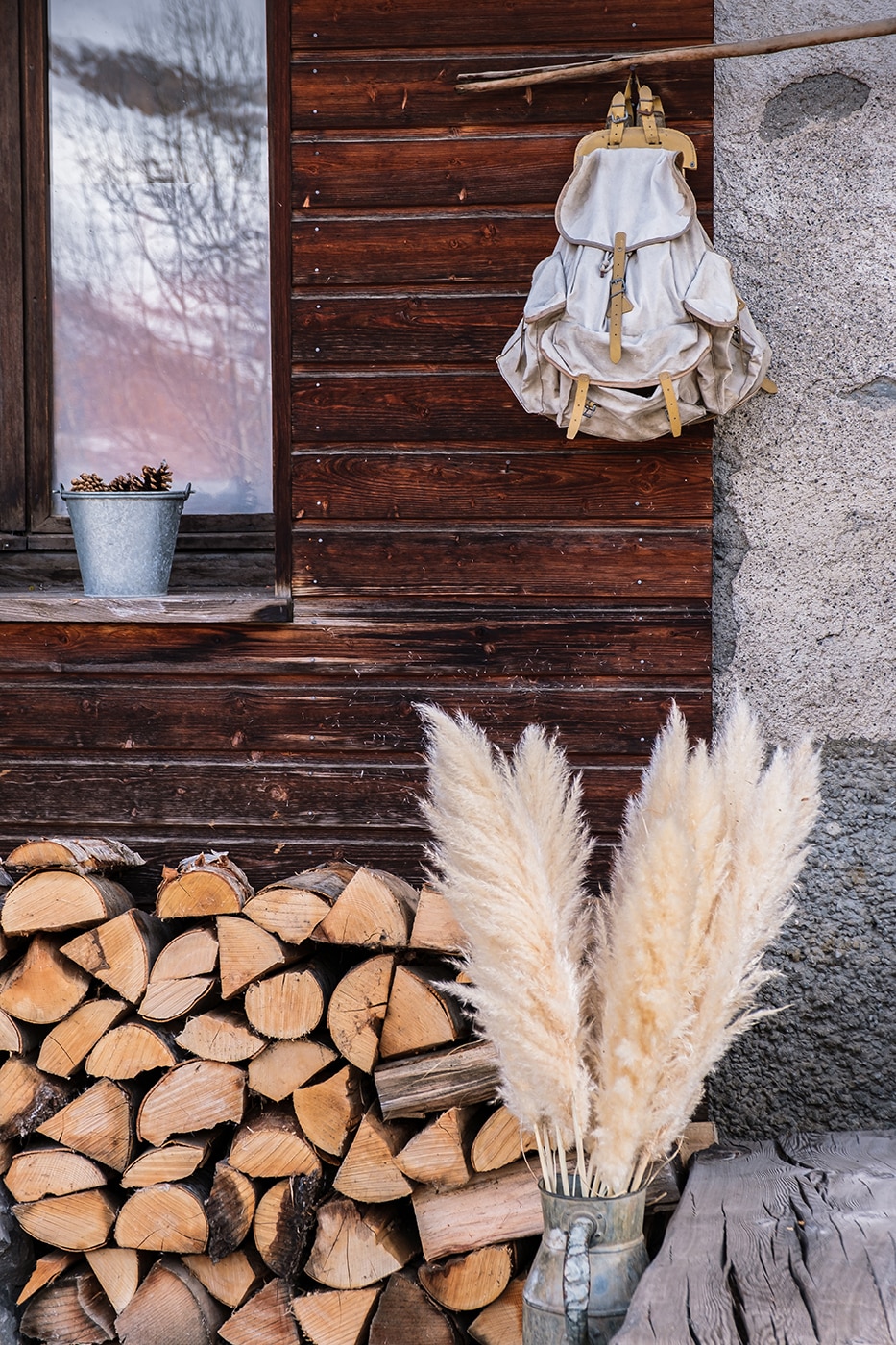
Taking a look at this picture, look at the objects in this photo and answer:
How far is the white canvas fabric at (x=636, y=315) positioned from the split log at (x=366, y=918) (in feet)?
3.62

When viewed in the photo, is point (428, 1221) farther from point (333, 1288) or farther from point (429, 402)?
point (429, 402)

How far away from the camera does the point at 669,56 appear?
2.51m

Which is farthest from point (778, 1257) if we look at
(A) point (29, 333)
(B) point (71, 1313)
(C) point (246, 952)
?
(A) point (29, 333)

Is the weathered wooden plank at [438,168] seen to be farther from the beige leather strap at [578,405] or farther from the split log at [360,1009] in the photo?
the split log at [360,1009]

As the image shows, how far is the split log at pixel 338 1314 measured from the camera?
2.14 metres

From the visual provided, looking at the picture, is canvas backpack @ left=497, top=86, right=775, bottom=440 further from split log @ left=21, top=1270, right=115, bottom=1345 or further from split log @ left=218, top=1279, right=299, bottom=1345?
split log @ left=21, top=1270, right=115, bottom=1345

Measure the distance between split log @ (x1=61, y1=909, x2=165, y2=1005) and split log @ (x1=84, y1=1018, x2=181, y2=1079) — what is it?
7cm

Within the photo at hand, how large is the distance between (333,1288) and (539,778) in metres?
1.15

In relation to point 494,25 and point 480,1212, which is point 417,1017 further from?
point 494,25

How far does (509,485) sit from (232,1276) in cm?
178

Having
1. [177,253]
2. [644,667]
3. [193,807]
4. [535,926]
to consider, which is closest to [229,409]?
[177,253]

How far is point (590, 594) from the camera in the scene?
2721mm

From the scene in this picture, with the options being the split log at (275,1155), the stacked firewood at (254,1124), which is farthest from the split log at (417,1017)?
the split log at (275,1155)

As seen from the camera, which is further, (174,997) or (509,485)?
(509,485)
